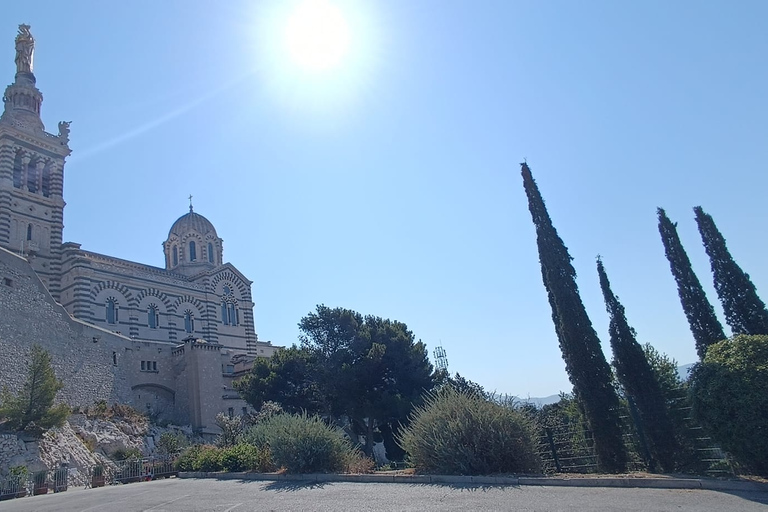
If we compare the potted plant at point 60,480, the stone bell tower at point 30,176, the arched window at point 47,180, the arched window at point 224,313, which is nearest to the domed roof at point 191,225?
the arched window at point 224,313

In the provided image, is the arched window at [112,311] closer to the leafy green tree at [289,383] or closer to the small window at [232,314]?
the small window at [232,314]

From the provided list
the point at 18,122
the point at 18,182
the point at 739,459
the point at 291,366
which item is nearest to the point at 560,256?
the point at 739,459

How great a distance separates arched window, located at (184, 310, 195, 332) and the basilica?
3.4 inches

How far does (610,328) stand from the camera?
1196 cm

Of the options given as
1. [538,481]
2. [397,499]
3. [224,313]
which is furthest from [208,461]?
[224,313]

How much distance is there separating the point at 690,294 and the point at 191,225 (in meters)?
42.2

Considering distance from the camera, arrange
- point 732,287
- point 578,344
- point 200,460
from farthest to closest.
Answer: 1. point 200,460
2. point 732,287
3. point 578,344

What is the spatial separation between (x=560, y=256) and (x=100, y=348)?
25.4 metres

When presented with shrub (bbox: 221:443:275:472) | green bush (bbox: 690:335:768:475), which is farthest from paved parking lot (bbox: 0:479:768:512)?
shrub (bbox: 221:443:275:472)

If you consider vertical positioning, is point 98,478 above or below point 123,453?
below

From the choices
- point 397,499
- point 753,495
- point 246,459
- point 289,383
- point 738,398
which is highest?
point 289,383

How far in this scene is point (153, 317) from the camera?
37.8 metres

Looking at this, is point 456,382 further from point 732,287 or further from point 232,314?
point 232,314

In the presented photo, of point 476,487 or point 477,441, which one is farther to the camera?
point 477,441
